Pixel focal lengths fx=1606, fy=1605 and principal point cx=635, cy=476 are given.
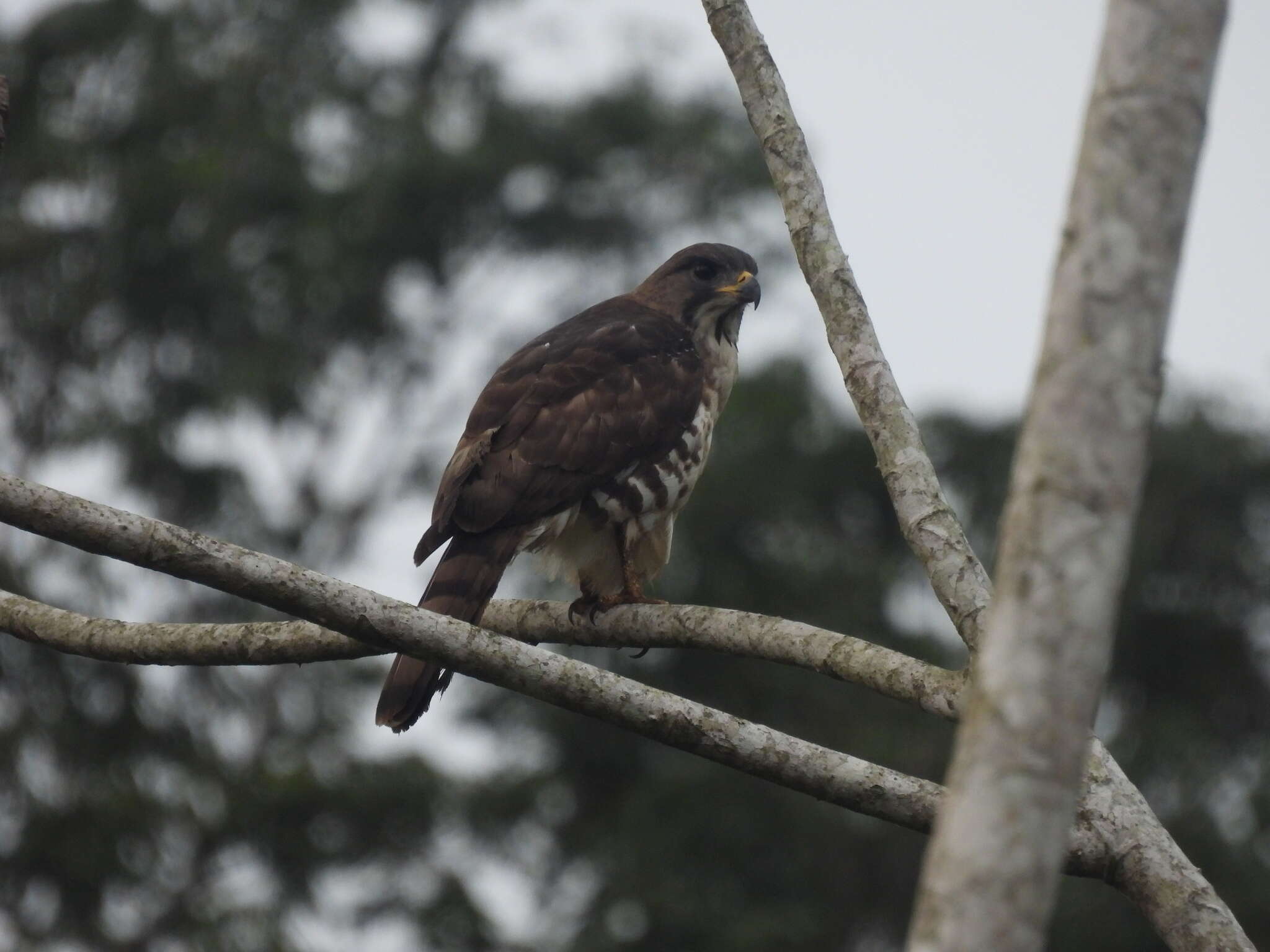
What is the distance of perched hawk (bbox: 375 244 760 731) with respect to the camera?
4785 millimetres

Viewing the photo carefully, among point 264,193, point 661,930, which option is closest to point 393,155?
point 264,193

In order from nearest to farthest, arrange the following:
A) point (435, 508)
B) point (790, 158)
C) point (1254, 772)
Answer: point (790, 158)
point (435, 508)
point (1254, 772)

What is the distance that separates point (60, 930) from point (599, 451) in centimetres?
852

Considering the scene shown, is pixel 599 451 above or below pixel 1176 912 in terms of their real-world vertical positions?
above

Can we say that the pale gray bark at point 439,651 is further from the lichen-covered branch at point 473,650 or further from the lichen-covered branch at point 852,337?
the lichen-covered branch at point 852,337

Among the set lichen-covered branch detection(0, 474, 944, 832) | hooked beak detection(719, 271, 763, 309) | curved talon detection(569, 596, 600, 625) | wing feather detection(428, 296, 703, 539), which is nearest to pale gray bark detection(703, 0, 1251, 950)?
lichen-covered branch detection(0, 474, 944, 832)

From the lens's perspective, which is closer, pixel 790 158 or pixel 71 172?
pixel 790 158

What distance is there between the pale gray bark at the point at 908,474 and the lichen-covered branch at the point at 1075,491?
1446 mm

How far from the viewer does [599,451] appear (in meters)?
5.01

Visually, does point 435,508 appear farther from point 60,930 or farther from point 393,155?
point 393,155

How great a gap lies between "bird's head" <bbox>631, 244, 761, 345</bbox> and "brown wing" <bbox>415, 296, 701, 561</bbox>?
32 centimetres

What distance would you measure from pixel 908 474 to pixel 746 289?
2430 millimetres

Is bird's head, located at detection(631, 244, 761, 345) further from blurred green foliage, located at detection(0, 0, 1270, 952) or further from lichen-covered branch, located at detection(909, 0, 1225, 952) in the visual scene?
blurred green foliage, located at detection(0, 0, 1270, 952)

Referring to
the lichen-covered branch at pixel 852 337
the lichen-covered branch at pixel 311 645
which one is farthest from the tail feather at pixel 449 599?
the lichen-covered branch at pixel 852 337
